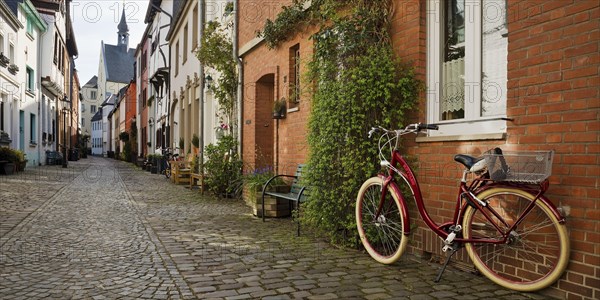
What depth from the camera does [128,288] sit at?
12.4 feet

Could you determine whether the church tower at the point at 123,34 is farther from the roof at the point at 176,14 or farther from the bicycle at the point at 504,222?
Result: the bicycle at the point at 504,222

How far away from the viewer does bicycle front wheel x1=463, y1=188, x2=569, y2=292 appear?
3.45 m

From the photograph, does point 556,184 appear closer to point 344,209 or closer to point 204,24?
point 344,209

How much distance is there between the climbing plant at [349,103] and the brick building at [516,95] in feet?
0.70

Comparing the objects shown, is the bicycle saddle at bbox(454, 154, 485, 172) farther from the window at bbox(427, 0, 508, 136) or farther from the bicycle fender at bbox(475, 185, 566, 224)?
the window at bbox(427, 0, 508, 136)

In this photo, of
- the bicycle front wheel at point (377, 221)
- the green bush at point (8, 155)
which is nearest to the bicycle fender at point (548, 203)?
the bicycle front wheel at point (377, 221)

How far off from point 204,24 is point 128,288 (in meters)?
10.4

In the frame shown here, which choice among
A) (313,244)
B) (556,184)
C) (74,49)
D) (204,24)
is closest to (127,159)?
(74,49)

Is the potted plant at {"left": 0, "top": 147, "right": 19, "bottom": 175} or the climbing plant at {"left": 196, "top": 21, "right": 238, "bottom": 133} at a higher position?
the climbing plant at {"left": 196, "top": 21, "right": 238, "bottom": 133}

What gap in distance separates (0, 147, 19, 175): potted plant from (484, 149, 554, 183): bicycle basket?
51.8 feet

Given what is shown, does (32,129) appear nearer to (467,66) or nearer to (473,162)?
(467,66)

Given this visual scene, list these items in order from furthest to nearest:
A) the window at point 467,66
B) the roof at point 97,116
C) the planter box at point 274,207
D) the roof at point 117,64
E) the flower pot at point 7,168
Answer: the roof at point 97,116, the roof at point 117,64, the flower pot at point 7,168, the planter box at point 274,207, the window at point 467,66

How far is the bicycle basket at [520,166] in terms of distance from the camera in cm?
331

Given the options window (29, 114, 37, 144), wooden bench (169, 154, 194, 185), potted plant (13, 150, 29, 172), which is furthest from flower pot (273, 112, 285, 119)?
window (29, 114, 37, 144)
